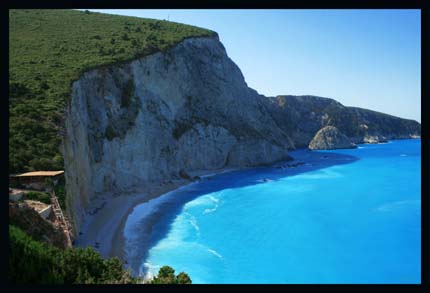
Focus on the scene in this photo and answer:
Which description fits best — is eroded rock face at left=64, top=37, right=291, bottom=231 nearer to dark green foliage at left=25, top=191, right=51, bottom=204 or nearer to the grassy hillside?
the grassy hillside

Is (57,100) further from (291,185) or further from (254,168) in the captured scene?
(254,168)

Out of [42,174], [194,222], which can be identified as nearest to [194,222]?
[194,222]

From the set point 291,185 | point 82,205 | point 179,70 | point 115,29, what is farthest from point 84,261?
point 115,29

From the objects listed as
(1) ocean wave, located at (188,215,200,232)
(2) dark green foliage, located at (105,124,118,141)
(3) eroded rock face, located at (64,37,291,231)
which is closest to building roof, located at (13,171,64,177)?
(3) eroded rock face, located at (64,37,291,231)

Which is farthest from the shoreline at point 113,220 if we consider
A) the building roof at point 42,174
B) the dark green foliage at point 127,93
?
the dark green foliage at point 127,93
